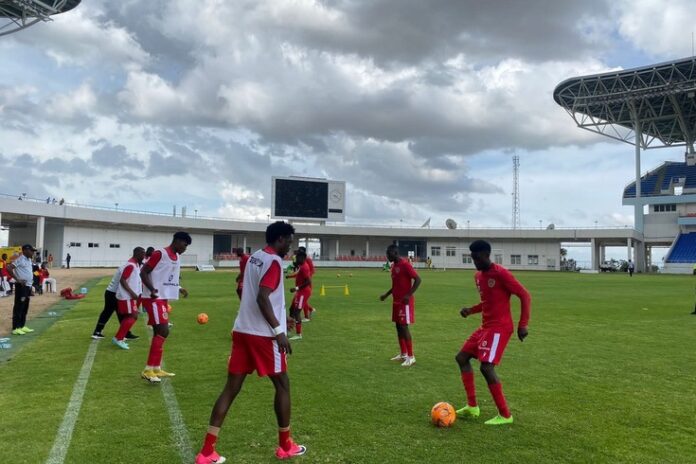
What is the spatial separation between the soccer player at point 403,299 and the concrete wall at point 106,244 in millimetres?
57234

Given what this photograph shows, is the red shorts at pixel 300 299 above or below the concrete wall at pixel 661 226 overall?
below

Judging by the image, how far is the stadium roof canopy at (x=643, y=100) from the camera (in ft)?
202

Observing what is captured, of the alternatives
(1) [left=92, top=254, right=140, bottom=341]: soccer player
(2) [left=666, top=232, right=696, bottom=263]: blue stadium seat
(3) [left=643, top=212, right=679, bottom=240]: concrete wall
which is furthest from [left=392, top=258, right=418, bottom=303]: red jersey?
(3) [left=643, top=212, right=679, bottom=240]: concrete wall

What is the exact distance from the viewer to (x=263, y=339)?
4562 mm

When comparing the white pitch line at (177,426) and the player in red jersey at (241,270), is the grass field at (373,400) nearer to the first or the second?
the white pitch line at (177,426)

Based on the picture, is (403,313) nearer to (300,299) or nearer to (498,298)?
(498,298)

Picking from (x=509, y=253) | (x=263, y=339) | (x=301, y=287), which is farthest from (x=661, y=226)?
(x=263, y=339)

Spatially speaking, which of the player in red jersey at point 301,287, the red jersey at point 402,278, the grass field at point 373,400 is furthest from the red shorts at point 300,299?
the red jersey at point 402,278

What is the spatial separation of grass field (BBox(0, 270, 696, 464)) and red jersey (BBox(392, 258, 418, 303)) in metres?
1.23

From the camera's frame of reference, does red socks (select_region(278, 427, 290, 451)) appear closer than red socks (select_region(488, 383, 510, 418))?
Yes

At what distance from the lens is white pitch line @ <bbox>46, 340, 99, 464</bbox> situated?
4686 millimetres

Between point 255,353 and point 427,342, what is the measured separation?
22.9 feet

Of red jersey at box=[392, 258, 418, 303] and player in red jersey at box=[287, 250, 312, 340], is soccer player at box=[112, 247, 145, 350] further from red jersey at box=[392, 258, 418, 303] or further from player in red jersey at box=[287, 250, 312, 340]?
red jersey at box=[392, 258, 418, 303]

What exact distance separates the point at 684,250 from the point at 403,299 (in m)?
71.5
